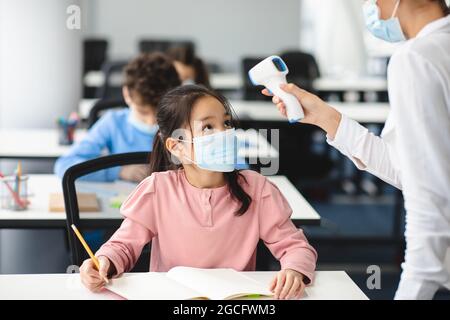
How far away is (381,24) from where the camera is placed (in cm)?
142

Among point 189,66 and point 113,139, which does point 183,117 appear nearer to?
point 113,139

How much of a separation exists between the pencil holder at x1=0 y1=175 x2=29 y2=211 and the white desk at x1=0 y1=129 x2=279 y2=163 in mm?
717

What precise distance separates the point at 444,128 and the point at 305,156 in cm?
271

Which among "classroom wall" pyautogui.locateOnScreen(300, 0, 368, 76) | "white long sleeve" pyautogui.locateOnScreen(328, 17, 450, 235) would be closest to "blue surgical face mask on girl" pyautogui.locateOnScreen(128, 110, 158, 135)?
"white long sleeve" pyautogui.locateOnScreen(328, 17, 450, 235)

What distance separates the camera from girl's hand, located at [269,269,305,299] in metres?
1.35

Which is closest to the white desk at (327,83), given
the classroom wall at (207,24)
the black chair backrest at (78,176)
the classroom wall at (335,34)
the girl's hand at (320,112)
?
the classroom wall at (335,34)

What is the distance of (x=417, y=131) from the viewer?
3.91ft

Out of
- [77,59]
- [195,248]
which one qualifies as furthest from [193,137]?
[77,59]

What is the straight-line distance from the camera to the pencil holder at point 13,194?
2164 mm

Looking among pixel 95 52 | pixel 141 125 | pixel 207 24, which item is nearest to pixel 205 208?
pixel 141 125

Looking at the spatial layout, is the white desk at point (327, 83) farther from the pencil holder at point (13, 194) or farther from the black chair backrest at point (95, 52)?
the pencil holder at point (13, 194)

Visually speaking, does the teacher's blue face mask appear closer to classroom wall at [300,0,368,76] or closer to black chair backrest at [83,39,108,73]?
black chair backrest at [83,39,108,73]
